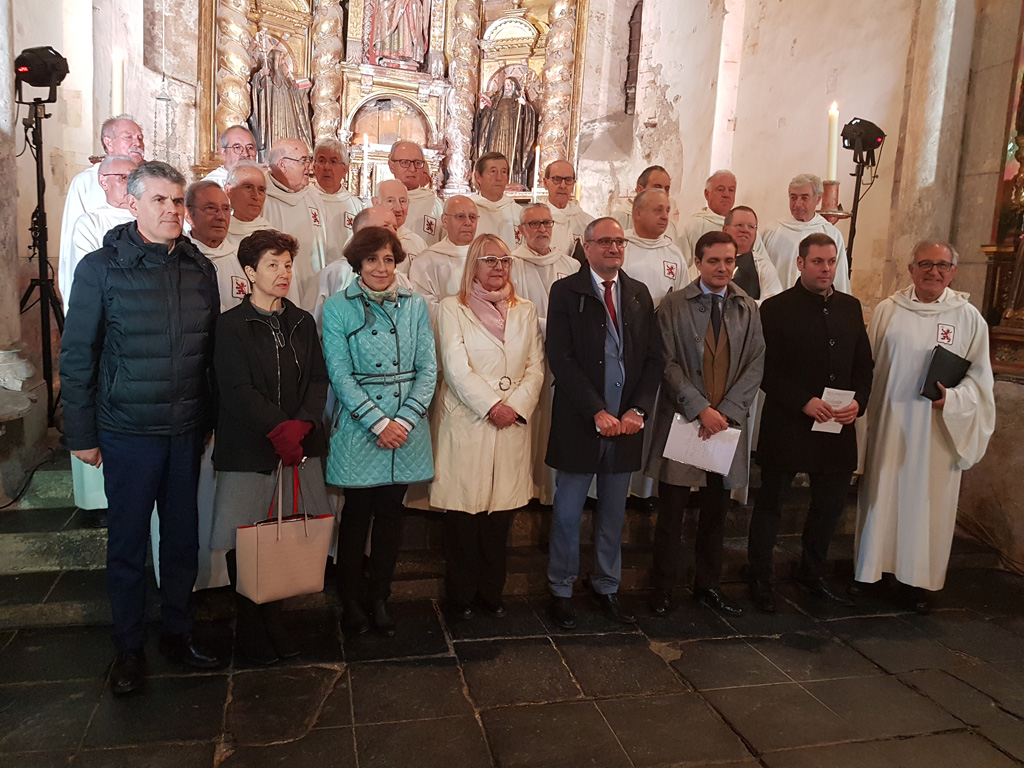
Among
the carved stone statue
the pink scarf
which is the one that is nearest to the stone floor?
the pink scarf

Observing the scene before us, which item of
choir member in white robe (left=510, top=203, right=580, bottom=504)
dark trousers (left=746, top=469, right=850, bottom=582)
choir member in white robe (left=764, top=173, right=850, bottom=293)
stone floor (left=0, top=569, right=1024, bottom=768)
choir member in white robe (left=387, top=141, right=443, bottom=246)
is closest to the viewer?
stone floor (left=0, top=569, right=1024, bottom=768)

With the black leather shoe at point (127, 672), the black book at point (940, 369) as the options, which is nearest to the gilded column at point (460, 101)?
the black book at point (940, 369)

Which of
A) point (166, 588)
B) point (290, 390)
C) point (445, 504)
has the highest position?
point (290, 390)

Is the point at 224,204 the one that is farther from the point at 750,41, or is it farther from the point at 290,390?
the point at 750,41

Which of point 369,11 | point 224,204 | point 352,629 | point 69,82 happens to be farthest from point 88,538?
point 369,11

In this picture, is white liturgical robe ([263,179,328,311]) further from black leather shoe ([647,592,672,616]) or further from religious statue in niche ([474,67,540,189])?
religious statue in niche ([474,67,540,189])

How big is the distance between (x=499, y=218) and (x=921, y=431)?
3074 millimetres

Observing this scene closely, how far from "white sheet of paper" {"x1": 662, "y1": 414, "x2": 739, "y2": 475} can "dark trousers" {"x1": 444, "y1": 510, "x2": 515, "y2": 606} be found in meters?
0.84

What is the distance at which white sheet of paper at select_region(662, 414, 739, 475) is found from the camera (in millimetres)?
3451

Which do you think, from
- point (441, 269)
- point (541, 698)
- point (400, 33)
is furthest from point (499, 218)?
point (400, 33)

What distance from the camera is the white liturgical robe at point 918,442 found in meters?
3.86

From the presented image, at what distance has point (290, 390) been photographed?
9.61 feet

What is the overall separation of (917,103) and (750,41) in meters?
3.22

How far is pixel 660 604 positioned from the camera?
3604mm
